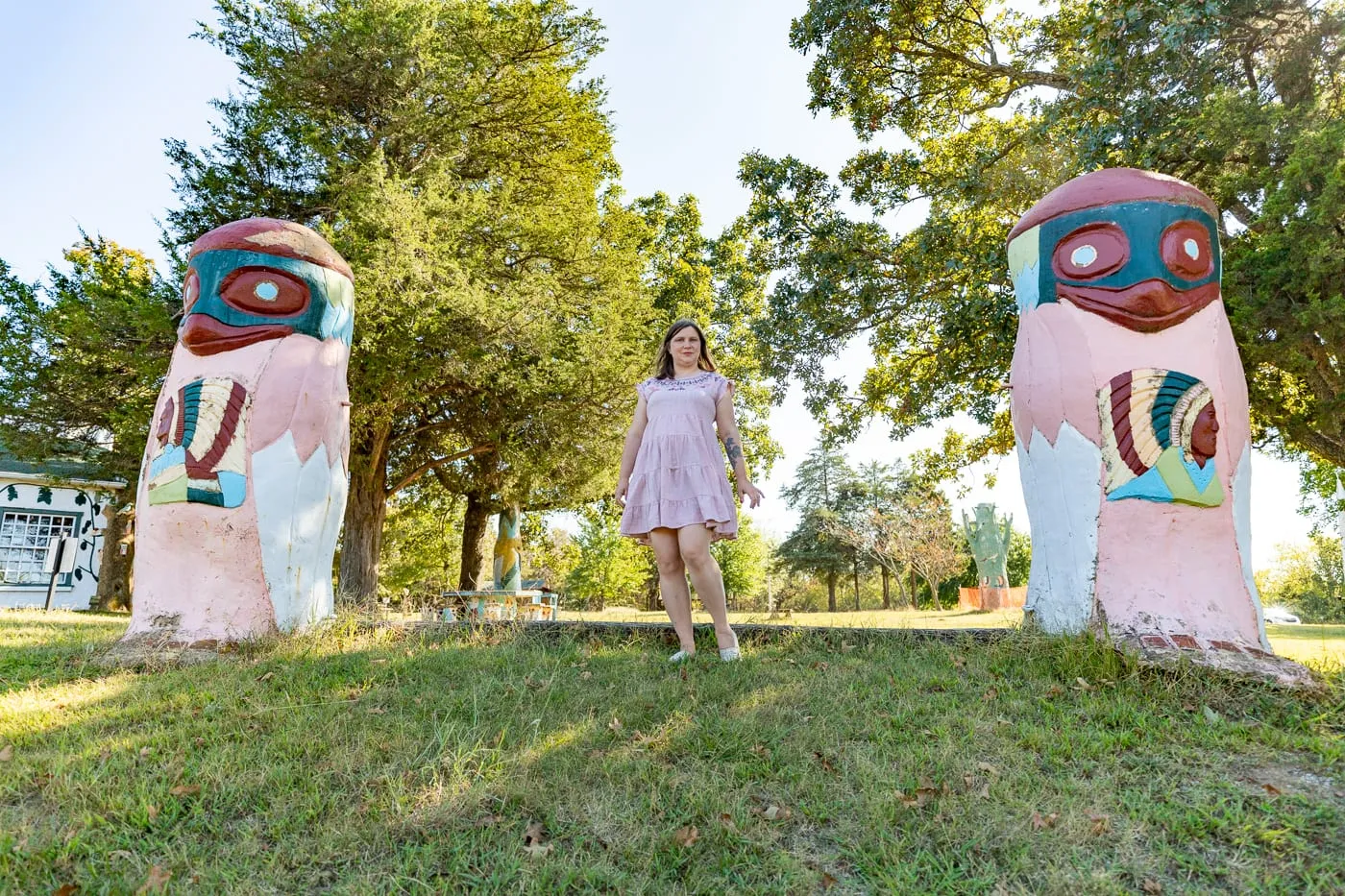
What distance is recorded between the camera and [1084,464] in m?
4.30

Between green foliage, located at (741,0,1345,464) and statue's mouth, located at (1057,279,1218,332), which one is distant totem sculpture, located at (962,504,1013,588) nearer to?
green foliage, located at (741,0,1345,464)

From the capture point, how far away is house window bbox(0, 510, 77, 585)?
54.0 ft

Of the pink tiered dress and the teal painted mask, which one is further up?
the teal painted mask

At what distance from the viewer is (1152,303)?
4320 millimetres

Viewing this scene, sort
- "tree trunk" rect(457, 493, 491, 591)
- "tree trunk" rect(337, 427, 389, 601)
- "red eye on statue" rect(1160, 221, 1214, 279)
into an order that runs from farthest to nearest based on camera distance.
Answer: "tree trunk" rect(457, 493, 491, 591)
"tree trunk" rect(337, 427, 389, 601)
"red eye on statue" rect(1160, 221, 1214, 279)

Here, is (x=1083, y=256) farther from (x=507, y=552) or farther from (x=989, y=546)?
(x=989, y=546)

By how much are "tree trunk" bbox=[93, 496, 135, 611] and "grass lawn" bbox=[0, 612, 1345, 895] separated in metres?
15.0

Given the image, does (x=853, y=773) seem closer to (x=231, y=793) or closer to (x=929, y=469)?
(x=231, y=793)

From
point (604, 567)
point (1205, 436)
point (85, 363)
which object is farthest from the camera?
point (604, 567)

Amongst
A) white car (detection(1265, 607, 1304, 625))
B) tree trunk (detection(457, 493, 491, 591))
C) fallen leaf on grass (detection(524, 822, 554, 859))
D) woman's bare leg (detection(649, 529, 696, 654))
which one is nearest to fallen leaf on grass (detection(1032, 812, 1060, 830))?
fallen leaf on grass (detection(524, 822, 554, 859))

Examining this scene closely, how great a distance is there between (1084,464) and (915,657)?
1.55 metres

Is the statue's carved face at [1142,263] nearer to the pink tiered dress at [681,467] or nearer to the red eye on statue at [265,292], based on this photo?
the pink tiered dress at [681,467]

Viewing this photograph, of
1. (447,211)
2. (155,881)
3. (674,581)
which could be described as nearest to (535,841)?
(155,881)

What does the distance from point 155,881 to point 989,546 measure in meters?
19.0
